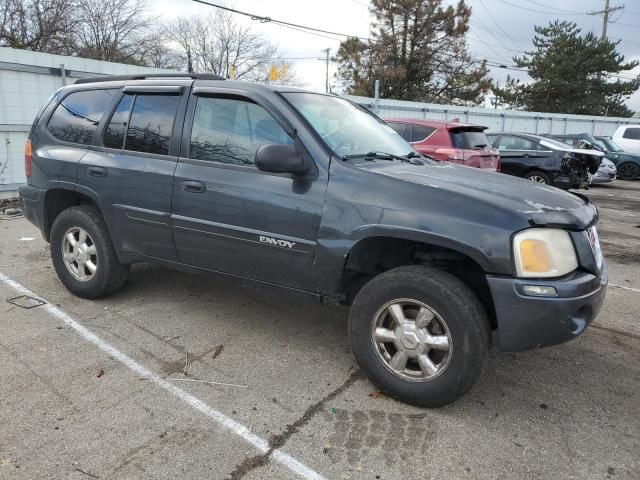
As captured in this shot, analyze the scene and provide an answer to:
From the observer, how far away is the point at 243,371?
130 inches

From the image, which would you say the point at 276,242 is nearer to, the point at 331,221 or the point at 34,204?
the point at 331,221

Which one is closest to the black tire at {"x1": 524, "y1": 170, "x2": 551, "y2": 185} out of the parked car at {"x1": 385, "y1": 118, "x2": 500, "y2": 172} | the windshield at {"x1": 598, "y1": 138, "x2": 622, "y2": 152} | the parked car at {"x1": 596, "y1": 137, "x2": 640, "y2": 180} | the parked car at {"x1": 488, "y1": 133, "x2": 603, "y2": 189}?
the parked car at {"x1": 488, "y1": 133, "x2": 603, "y2": 189}

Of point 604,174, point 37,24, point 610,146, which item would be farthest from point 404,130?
point 37,24

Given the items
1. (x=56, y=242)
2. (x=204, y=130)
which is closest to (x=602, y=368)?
(x=204, y=130)

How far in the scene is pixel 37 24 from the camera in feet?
83.4

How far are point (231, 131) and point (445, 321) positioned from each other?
195 centimetres

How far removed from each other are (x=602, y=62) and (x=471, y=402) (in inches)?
1880

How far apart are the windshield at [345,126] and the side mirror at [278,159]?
31cm

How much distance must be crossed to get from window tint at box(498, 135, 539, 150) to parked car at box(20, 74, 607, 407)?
9.63 meters

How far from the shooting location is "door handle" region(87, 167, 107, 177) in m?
4.01

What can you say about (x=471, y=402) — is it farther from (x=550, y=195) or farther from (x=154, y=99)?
(x=154, y=99)

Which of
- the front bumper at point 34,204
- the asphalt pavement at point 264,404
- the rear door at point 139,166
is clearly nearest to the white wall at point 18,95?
the front bumper at point 34,204

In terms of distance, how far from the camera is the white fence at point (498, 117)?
1722cm

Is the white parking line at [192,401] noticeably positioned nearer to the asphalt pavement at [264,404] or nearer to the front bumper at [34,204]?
the asphalt pavement at [264,404]
